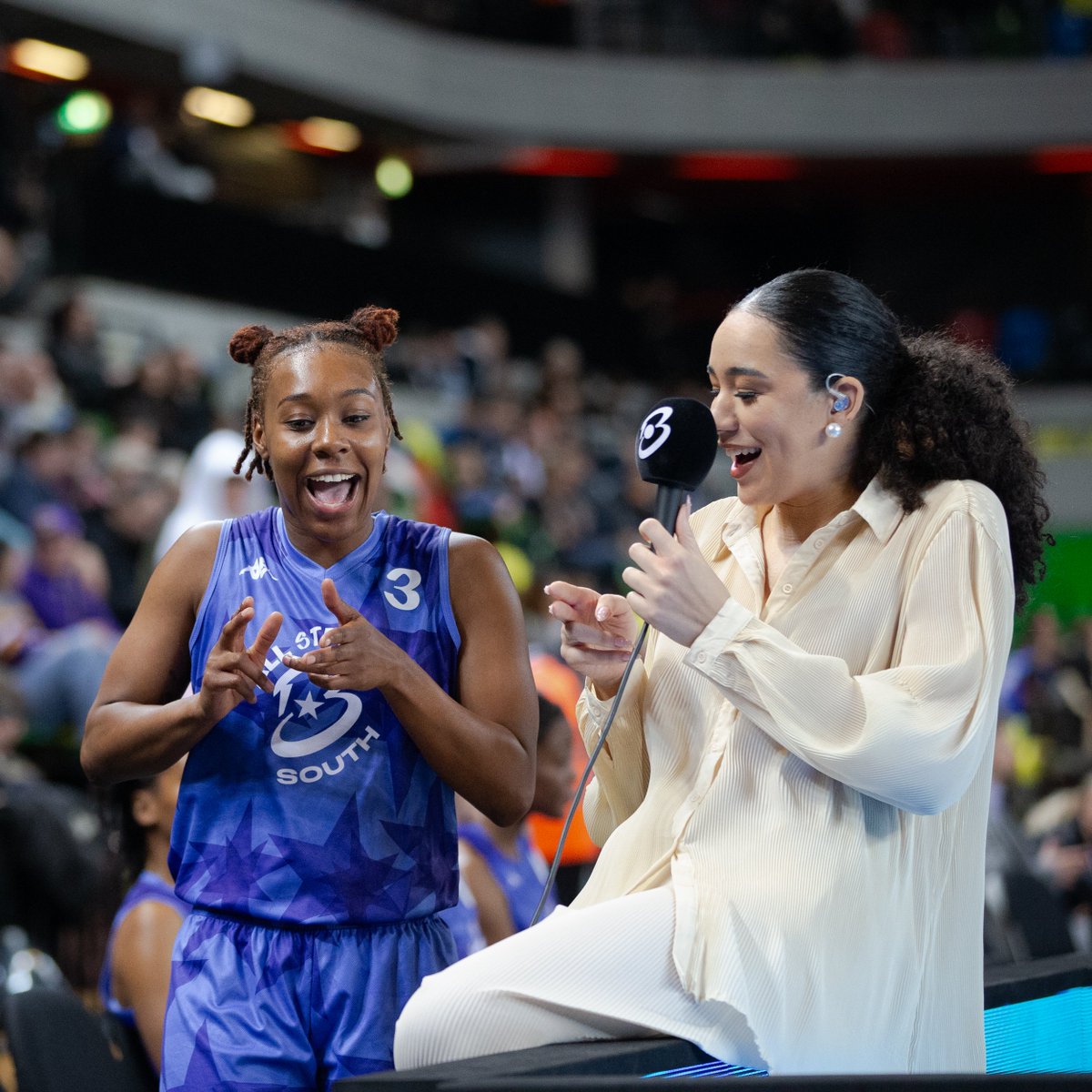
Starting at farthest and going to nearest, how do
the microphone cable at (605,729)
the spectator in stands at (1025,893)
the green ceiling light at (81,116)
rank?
the green ceiling light at (81,116)
the spectator in stands at (1025,893)
the microphone cable at (605,729)

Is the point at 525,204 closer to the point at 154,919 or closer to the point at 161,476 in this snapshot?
the point at 161,476

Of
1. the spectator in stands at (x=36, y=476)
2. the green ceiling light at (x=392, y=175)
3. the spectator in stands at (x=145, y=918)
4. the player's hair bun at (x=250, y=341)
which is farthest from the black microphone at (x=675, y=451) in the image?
the green ceiling light at (x=392, y=175)

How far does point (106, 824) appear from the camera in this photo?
3.46m

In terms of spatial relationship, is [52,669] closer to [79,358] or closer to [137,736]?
[79,358]

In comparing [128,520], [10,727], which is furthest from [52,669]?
[128,520]

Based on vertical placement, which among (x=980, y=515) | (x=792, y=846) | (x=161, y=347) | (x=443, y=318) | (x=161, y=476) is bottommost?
(x=792, y=846)

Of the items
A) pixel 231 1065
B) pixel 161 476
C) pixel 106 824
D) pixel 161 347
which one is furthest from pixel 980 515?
pixel 161 347

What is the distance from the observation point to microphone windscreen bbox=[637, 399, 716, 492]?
2.06 m

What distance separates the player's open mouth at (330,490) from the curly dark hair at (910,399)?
585 mm

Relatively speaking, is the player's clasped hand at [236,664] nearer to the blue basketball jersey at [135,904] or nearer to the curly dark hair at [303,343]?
the curly dark hair at [303,343]

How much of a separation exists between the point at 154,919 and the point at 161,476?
4395mm

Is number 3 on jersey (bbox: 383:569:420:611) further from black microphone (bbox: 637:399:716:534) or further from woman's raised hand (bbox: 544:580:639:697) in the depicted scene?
black microphone (bbox: 637:399:716:534)

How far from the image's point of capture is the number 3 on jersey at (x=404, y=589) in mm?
2258

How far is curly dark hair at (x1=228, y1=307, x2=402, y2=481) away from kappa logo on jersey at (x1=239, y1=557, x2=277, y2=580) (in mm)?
130
